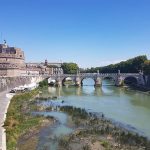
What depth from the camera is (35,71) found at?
11044 centimetres

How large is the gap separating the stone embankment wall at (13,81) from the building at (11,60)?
4.83 metres

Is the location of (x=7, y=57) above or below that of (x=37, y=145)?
above

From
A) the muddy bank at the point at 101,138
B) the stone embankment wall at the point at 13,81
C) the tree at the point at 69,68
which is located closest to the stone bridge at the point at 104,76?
the stone embankment wall at the point at 13,81

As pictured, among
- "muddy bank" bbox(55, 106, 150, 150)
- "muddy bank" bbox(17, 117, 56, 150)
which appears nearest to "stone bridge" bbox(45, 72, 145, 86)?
"muddy bank" bbox(55, 106, 150, 150)

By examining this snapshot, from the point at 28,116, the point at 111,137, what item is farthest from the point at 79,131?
the point at 28,116

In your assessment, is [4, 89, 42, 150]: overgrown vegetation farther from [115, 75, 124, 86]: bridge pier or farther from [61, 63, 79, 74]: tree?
[61, 63, 79, 74]: tree

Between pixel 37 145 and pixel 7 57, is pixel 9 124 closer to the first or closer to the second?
pixel 37 145

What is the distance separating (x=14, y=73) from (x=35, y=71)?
85.0 ft

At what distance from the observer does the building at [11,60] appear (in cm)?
8119

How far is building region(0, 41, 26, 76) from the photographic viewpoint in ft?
266

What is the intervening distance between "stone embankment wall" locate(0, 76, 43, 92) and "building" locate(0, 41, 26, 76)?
4.83m

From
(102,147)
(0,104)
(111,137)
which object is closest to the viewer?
(102,147)

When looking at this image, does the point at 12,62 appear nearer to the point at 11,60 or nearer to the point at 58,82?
the point at 11,60

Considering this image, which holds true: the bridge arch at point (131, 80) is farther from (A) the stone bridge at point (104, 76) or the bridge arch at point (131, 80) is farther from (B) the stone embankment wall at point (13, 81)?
(B) the stone embankment wall at point (13, 81)
